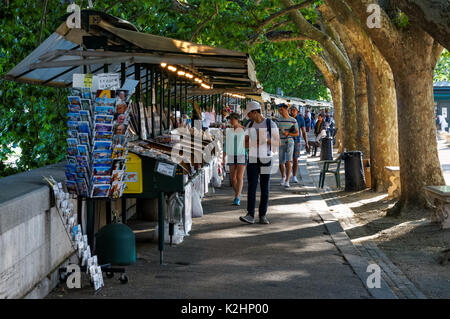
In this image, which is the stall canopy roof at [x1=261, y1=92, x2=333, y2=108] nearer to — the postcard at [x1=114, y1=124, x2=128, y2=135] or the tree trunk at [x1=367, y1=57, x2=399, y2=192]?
the tree trunk at [x1=367, y1=57, x2=399, y2=192]

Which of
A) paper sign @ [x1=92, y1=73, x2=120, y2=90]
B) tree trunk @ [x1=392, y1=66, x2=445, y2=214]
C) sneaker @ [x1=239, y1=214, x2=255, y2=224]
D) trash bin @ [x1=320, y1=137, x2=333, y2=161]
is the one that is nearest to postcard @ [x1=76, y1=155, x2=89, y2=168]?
paper sign @ [x1=92, y1=73, x2=120, y2=90]

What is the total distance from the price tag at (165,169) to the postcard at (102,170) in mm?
860

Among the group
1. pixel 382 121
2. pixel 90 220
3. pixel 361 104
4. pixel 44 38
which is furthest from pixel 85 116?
pixel 361 104

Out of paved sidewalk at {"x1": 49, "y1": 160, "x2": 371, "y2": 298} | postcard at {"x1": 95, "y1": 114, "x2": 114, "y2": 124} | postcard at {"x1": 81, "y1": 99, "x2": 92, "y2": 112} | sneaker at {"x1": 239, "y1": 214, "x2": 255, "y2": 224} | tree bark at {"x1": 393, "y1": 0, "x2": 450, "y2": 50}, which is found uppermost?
tree bark at {"x1": 393, "y1": 0, "x2": 450, "y2": 50}

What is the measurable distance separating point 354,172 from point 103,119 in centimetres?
1041

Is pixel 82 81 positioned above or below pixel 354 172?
above

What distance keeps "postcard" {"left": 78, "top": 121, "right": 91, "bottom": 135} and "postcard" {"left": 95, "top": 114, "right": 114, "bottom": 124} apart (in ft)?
0.34

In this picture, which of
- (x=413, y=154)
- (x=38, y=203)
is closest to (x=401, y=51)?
(x=413, y=154)

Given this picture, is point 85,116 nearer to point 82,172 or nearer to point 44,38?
point 82,172

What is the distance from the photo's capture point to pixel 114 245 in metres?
7.75

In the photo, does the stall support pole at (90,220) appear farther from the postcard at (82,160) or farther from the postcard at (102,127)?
the postcard at (102,127)

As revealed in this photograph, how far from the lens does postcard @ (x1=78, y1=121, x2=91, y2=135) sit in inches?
282
